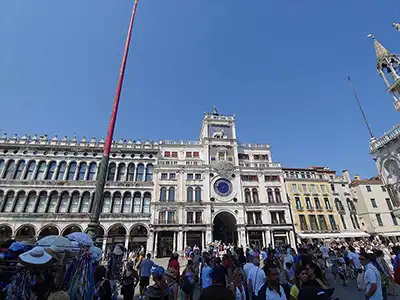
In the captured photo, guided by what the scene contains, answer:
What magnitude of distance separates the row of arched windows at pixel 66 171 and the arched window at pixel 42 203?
2.53 m

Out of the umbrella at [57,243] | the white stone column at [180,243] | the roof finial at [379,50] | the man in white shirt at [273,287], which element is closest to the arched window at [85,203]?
the white stone column at [180,243]

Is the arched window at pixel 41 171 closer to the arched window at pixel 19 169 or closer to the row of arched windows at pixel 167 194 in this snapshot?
the arched window at pixel 19 169

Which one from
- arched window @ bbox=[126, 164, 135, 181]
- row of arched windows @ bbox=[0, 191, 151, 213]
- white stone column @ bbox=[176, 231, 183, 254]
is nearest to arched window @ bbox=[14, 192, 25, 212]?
row of arched windows @ bbox=[0, 191, 151, 213]

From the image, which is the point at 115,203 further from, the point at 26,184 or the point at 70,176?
the point at 26,184

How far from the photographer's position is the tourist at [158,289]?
4102mm

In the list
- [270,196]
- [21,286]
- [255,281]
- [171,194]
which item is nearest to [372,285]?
[255,281]

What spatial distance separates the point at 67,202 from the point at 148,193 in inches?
444

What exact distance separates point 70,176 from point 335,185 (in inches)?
1788

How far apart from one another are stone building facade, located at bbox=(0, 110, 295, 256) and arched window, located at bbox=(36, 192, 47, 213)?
0.46 feet

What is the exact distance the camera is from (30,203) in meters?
27.5

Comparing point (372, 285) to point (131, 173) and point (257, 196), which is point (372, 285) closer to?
point (257, 196)

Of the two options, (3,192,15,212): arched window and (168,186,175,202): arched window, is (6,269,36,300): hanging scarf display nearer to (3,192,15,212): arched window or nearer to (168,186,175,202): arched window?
(168,186,175,202): arched window

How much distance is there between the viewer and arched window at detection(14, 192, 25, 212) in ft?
88.3

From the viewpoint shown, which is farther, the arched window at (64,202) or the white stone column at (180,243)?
the arched window at (64,202)
